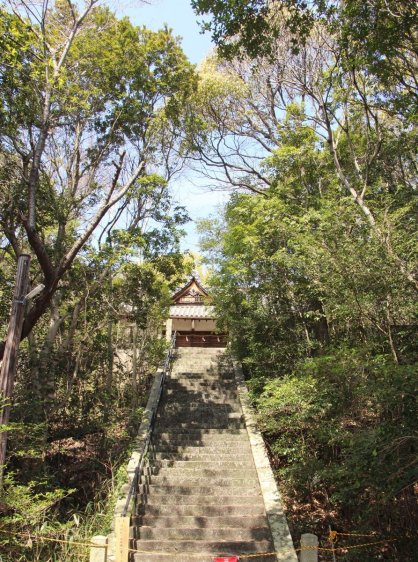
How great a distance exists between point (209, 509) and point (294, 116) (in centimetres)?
1006

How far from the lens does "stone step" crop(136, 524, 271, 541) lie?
676 cm

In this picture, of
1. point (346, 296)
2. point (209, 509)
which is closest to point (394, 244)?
point (346, 296)

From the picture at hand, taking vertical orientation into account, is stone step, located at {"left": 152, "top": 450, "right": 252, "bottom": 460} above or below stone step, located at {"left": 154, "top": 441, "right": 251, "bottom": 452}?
below

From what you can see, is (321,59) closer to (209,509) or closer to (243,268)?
(243,268)

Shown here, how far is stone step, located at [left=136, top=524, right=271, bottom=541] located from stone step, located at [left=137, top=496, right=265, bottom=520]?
0.35 meters

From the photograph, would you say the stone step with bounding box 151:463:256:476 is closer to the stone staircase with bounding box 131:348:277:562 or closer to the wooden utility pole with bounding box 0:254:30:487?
the stone staircase with bounding box 131:348:277:562

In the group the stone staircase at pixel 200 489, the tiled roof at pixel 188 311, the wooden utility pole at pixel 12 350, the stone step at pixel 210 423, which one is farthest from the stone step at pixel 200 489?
the tiled roof at pixel 188 311

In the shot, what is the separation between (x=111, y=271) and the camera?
10.2 m

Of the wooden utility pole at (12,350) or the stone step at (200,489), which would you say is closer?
the wooden utility pole at (12,350)

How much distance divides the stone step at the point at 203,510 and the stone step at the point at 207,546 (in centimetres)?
58

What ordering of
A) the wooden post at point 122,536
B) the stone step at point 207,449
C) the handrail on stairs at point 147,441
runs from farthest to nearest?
the stone step at point 207,449 < the handrail on stairs at point 147,441 < the wooden post at point 122,536

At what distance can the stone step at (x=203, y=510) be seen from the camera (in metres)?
7.27

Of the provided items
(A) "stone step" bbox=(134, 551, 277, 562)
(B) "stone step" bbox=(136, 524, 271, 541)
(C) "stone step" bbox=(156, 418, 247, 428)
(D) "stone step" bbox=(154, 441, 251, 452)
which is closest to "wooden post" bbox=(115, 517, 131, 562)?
→ (A) "stone step" bbox=(134, 551, 277, 562)

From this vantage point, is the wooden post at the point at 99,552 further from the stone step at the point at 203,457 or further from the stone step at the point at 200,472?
the stone step at the point at 203,457
